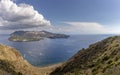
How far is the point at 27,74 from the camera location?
95.1 m

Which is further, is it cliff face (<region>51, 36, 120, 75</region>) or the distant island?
the distant island

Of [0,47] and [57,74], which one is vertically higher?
[0,47]

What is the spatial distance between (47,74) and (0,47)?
34.6 meters

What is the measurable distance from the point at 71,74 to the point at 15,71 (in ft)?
81.5

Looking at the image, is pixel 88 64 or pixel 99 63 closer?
pixel 99 63

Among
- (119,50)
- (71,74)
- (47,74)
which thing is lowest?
(47,74)

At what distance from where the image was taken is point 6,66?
90062 millimetres

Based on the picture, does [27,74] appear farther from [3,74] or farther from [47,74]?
[47,74]

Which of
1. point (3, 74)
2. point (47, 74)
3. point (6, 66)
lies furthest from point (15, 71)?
point (47, 74)

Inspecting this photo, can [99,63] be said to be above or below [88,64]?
above

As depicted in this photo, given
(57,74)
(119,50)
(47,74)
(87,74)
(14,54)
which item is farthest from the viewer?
(14,54)

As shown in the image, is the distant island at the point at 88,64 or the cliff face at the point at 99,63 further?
the distant island at the point at 88,64

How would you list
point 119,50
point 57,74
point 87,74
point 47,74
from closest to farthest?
point 87,74 → point 119,50 → point 57,74 → point 47,74

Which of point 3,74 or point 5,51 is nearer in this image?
point 3,74
